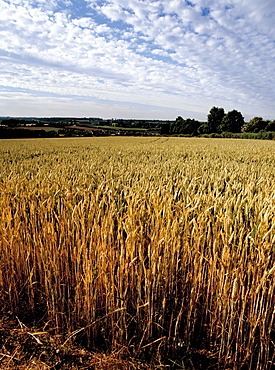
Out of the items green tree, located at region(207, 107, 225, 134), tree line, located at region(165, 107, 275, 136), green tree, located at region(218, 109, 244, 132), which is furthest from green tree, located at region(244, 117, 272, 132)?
green tree, located at region(207, 107, 225, 134)

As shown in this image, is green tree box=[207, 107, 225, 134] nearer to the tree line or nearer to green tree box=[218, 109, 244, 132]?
the tree line

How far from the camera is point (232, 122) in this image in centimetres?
7906

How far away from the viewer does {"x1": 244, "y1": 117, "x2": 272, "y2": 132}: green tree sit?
79.6m

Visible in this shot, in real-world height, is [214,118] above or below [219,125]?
above

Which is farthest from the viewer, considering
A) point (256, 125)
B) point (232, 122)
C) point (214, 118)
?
point (214, 118)

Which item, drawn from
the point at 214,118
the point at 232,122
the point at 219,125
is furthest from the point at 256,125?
the point at 214,118

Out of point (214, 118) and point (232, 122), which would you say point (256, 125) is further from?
point (214, 118)

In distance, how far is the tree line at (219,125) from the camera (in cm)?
7925

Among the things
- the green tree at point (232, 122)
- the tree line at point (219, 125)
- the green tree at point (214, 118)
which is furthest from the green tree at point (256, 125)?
the green tree at point (214, 118)

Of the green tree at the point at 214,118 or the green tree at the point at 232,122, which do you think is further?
the green tree at the point at 214,118

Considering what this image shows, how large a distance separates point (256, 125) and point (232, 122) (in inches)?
357

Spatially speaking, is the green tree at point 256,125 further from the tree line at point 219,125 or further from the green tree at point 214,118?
the green tree at point 214,118

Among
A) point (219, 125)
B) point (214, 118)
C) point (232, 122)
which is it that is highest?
point (214, 118)

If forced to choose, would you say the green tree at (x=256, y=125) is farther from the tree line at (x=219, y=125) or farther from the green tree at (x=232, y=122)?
the green tree at (x=232, y=122)
